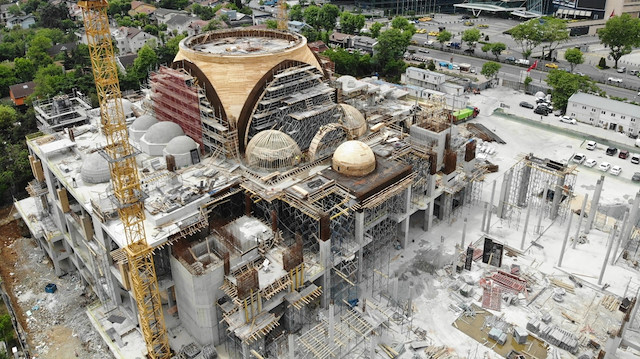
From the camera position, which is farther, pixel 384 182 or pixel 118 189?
pixel 384 182

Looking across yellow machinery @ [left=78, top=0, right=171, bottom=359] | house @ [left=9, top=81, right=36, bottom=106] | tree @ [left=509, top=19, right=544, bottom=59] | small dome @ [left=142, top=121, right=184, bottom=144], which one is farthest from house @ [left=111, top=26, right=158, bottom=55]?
yellow machinery @ [left=78, top=0, right=171, bottom=359]

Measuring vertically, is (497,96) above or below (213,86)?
below

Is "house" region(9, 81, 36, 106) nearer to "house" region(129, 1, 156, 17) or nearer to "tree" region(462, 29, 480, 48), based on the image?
"house" region(129, 1, 156, 17)

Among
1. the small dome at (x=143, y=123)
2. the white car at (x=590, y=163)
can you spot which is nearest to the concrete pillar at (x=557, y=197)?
the white car at (x=590, y=163)

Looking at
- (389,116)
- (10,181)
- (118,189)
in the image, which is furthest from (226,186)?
(10,181)

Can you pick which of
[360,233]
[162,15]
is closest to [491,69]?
[360,233]

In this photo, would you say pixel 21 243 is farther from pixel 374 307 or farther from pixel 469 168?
pixel 469 168
